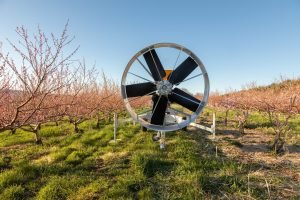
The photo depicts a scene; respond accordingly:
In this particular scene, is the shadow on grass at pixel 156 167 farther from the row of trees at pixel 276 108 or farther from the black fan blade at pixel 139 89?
the row of trees at pixel 276 108

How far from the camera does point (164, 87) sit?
23.4 ft

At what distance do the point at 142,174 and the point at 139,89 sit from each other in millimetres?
2749

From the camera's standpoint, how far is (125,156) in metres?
7.33

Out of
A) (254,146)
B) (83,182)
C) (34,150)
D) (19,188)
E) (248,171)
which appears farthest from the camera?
(254,146)

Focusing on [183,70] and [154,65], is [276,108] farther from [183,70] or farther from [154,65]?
[154,65]

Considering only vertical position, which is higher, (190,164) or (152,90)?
(152,90)

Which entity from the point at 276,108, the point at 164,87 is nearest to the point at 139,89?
the point at 164,87

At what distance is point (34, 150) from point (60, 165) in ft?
8.77

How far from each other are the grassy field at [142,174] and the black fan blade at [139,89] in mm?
1927

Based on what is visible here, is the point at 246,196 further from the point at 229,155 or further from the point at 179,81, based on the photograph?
the point at 179,81

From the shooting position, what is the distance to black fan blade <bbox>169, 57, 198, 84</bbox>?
7268 millimetres

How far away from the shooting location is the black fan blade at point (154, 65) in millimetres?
7151

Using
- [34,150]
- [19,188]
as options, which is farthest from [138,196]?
[34,150]

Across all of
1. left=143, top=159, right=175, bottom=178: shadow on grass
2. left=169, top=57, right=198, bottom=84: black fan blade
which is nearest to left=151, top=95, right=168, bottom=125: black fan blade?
left=169, top=57, right=198, bottom=84: black fan blade
